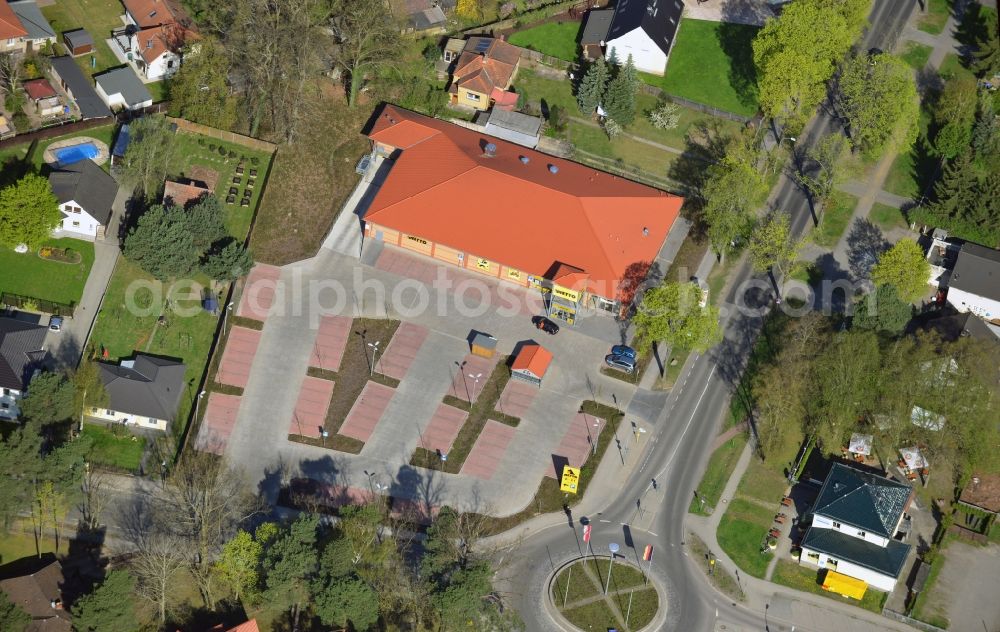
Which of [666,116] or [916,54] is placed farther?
[916,54]

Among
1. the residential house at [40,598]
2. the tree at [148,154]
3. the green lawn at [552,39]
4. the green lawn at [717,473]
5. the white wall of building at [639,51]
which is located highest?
the white wall of building at [639,51]

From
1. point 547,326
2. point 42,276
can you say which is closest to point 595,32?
point 547,326

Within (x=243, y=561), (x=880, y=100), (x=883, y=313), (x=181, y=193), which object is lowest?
(x=243, y=561)

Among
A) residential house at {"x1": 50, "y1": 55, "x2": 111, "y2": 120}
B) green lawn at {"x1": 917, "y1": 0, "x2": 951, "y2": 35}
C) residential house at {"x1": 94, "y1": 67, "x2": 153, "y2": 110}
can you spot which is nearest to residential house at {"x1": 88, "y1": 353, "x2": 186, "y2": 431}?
residential house at {"x1": 50, "y1": 55, "x2": 111, "y2": 120}

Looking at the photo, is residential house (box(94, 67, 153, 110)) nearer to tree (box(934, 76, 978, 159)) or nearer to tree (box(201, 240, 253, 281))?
tree (box(201, 240, 253, 281))

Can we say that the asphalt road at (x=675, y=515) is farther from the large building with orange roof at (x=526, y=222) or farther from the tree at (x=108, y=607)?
the tree at (x=108, y=607)

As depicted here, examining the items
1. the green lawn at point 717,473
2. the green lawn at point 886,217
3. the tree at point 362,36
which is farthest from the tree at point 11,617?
the green lawn at point 886,217

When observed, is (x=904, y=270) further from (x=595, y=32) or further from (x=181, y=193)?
(x=181, y=193)

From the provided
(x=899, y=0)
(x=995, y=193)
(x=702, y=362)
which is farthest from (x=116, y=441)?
(x=899, y=0)
